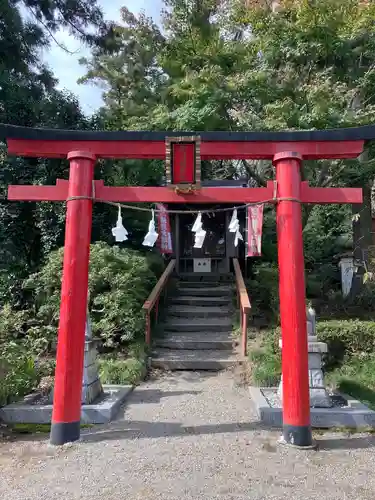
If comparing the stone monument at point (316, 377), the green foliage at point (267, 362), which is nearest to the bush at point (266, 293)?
the green foliage at point (267, 362)

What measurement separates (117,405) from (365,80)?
30.6 feet

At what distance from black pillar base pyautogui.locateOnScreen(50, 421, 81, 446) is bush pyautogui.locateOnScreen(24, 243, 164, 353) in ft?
12.2

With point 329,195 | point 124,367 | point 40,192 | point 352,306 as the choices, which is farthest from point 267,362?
point 40,192

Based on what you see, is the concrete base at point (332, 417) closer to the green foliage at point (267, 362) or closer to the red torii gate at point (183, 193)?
the red torii gate at point (183, 193)

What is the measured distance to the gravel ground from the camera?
382cm

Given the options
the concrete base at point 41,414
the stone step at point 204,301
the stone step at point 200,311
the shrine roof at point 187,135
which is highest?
the shrine roof at point 187,135

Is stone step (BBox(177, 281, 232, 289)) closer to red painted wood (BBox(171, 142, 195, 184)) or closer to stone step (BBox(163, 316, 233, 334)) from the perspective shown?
stone step (BBox(163, 316, 233, 334))

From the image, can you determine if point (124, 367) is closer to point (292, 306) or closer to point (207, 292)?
point (292, 306)

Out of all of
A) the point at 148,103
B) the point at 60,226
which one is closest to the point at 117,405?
the point at 60,226

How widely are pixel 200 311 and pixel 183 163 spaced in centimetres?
664

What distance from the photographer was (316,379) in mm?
6277

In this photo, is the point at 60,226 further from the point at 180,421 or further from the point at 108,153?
the point at 180,421

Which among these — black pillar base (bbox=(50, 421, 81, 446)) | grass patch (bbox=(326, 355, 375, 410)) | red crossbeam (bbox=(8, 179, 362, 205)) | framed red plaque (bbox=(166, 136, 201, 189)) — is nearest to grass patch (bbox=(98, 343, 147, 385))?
black pillar base (bbox=(50, 421, 81, 446))

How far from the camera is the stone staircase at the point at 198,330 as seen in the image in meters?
8.93
